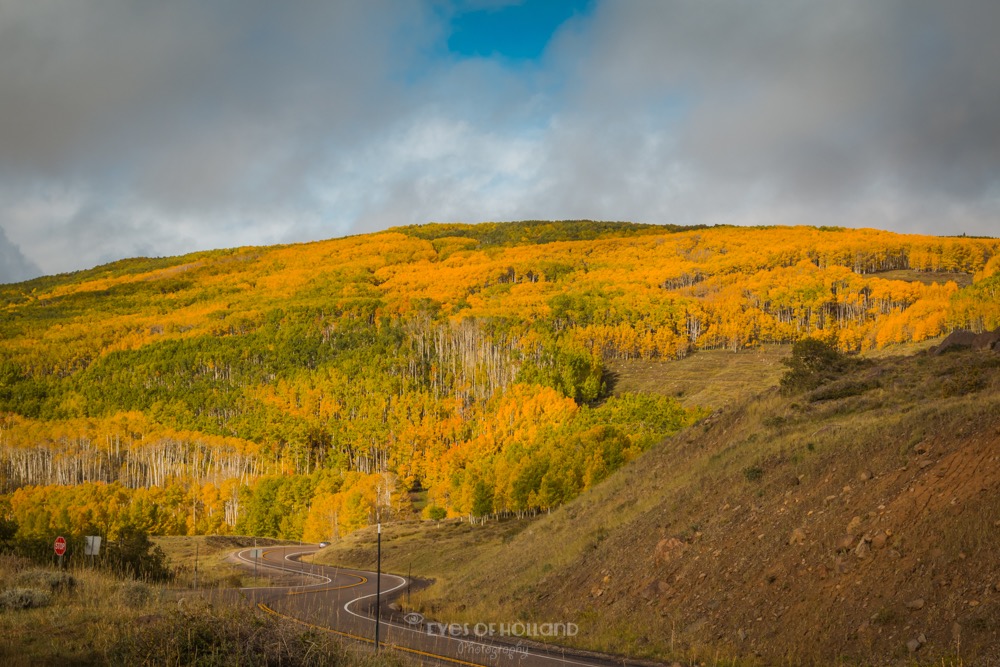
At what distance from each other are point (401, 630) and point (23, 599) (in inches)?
567

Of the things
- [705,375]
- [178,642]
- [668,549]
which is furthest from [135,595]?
[705,375]

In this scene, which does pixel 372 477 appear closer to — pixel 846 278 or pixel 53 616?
pixel 53 616

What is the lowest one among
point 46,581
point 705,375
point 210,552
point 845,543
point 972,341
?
point 210,552

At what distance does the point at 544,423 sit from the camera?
126 meters

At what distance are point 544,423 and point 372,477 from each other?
33.6 metres

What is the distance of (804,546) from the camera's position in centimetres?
1995

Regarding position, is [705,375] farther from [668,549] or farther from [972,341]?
[668,549]

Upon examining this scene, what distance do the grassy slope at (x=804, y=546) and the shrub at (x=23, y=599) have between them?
15171 millimetres

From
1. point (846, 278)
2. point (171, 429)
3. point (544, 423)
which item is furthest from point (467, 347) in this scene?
point (846, 278)

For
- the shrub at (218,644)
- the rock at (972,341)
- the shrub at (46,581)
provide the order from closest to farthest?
the shrub at (218,644)
the shrub at (46,581)
the rock at (972,341)

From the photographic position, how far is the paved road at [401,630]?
1914cm

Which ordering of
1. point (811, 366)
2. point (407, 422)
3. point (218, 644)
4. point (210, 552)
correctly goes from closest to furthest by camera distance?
point (218, 644), point (811, 366), point (210, 552), point (407, 422)

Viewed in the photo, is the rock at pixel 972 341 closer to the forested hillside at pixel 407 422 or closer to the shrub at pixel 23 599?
the forested hillside at pixel 407 422

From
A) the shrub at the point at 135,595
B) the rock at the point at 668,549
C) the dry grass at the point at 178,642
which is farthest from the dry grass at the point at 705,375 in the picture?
the dry grass at the point at 178,642
